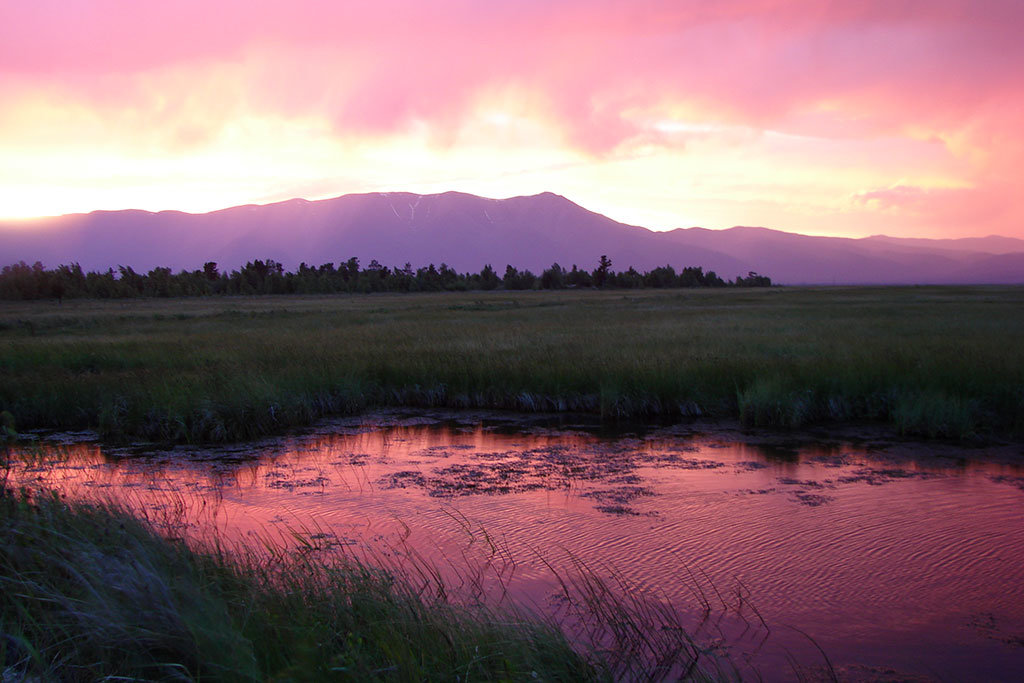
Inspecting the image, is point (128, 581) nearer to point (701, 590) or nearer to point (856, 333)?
point (701, 590)

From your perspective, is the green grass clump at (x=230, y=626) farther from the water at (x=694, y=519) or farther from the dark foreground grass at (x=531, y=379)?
the dark foreground grass at (x=531, y=379)

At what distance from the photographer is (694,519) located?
8.17m

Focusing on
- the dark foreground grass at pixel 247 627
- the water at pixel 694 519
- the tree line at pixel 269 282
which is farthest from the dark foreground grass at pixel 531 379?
the tree line at pixel 269 282

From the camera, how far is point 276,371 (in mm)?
16469

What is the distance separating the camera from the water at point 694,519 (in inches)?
222

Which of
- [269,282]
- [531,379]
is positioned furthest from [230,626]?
[269,282]

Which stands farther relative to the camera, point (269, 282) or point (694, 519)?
point (269, 282)

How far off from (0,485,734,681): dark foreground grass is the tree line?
70795 mm

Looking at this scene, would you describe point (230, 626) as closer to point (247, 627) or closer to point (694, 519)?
point (247, 627)

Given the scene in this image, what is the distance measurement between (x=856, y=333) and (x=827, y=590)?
733 inches

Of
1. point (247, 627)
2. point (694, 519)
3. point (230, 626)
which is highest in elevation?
point (230, 626)

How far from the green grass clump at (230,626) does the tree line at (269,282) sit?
233 feet

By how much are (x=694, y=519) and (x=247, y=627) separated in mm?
5600

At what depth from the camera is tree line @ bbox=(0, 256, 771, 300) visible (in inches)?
2527
